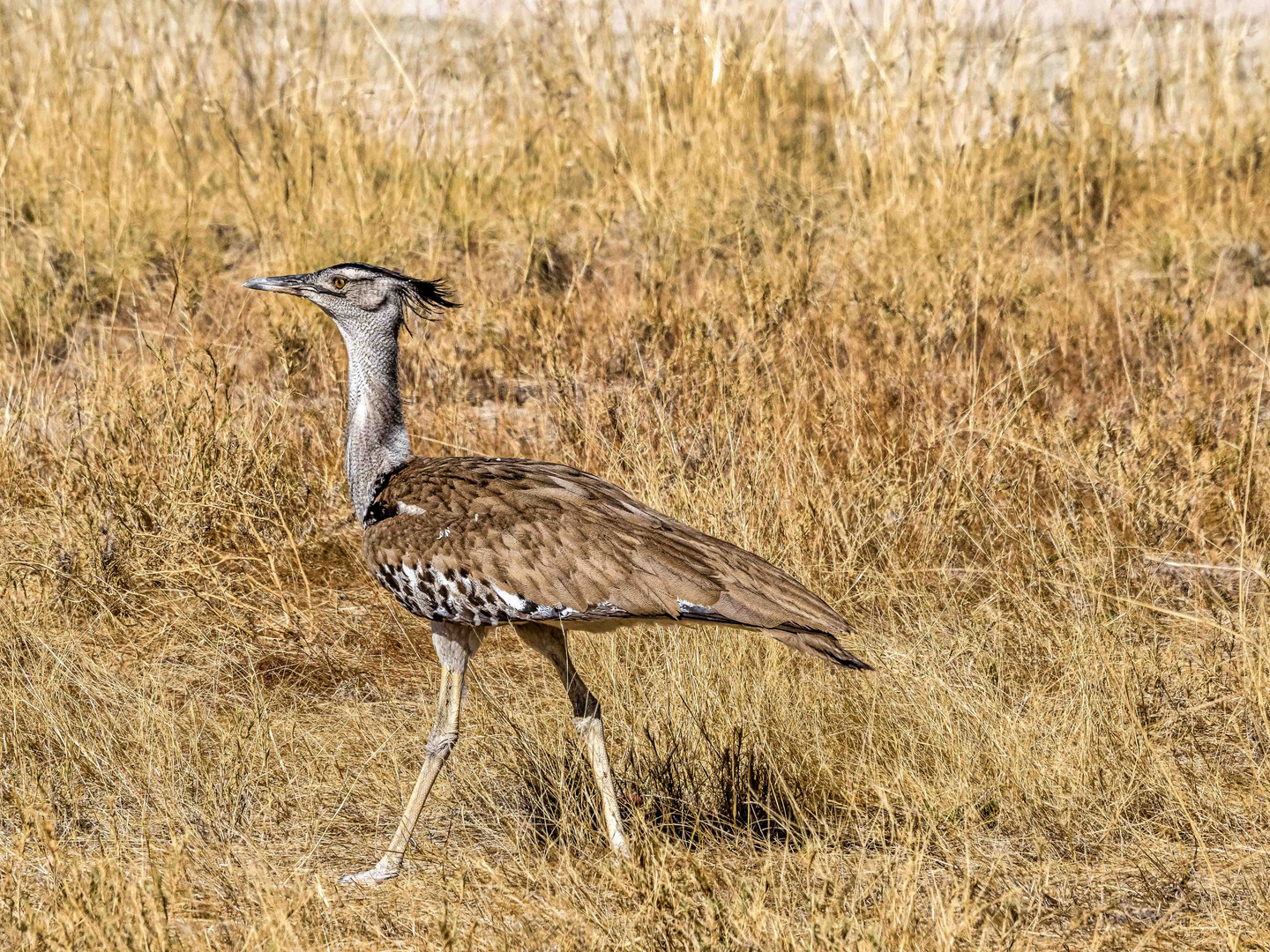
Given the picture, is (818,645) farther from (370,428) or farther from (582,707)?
(370,428)

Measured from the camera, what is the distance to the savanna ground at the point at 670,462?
330cm

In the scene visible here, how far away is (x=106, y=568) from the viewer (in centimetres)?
486

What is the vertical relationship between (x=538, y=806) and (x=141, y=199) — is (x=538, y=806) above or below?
below

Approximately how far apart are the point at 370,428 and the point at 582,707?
2.98 feet

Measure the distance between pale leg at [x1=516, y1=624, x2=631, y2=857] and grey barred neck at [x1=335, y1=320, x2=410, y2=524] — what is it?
597mm

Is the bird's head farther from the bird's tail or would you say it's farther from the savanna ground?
the bird's tail

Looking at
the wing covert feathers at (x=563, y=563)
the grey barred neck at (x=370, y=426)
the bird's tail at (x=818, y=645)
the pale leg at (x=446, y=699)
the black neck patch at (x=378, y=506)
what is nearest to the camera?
the bird's tail at (x=818, y=645)

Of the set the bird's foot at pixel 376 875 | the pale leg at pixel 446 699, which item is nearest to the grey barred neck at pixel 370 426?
the pale leg at pixel 446 699

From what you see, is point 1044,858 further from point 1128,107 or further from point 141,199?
point 1128,107

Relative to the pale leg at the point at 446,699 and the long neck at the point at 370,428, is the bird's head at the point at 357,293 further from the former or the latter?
the pale leg at the point at 446,699

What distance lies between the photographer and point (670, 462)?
5.17m

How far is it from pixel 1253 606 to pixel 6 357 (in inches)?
190

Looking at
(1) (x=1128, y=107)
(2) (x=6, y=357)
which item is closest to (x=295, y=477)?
(2) (x=6, y=357)

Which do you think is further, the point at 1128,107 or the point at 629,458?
the point at 1128,107
